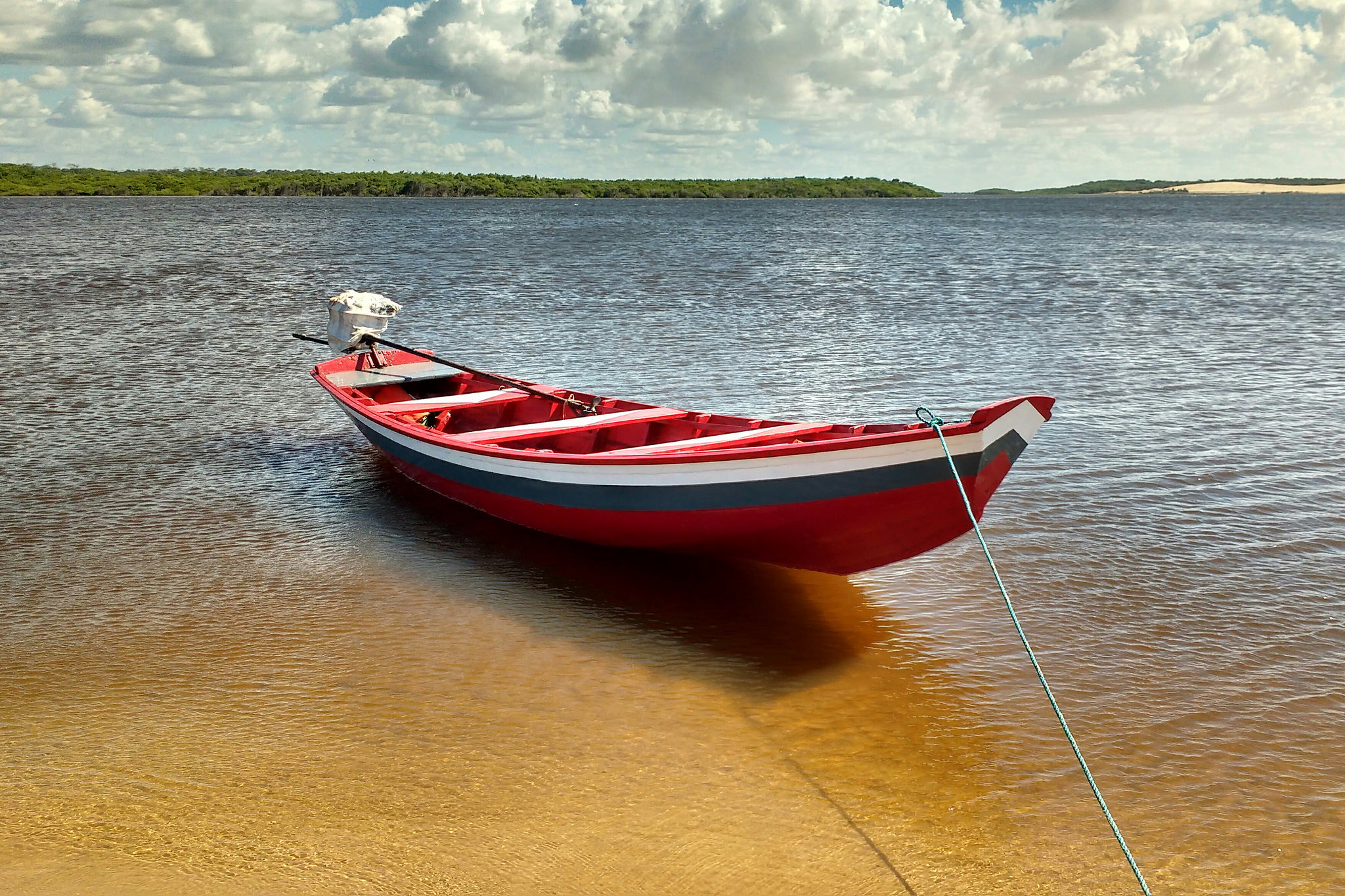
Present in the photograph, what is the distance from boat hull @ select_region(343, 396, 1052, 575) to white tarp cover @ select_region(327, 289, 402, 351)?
3931mm

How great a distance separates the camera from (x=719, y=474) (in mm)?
6781

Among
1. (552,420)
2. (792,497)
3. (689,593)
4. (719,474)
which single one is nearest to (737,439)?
(719,474)

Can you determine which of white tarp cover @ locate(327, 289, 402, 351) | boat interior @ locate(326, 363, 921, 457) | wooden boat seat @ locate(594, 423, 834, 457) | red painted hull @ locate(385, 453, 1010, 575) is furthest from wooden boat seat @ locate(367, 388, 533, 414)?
wooden boat seat @ locate(594, 423, 834, 457)

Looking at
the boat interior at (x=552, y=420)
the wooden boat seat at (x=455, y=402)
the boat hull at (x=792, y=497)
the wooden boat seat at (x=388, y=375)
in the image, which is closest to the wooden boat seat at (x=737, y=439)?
the boat interior at (x=552, y=420)

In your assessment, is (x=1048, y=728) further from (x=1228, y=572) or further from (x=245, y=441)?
(x=245, y=441)

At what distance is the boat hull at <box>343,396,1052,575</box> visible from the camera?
20.0ft

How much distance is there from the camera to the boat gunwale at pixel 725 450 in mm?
5918

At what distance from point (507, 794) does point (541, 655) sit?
162cm

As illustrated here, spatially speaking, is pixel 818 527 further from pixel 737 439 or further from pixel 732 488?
pixel 737 439

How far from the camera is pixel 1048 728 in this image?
5.77m

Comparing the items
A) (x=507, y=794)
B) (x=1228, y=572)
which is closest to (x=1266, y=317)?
(x=1228, y=572)

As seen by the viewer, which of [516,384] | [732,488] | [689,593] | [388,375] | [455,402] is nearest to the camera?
[732,488]

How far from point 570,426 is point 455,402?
1.98 metres

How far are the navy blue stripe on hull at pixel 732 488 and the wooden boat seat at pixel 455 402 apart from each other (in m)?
1.41
